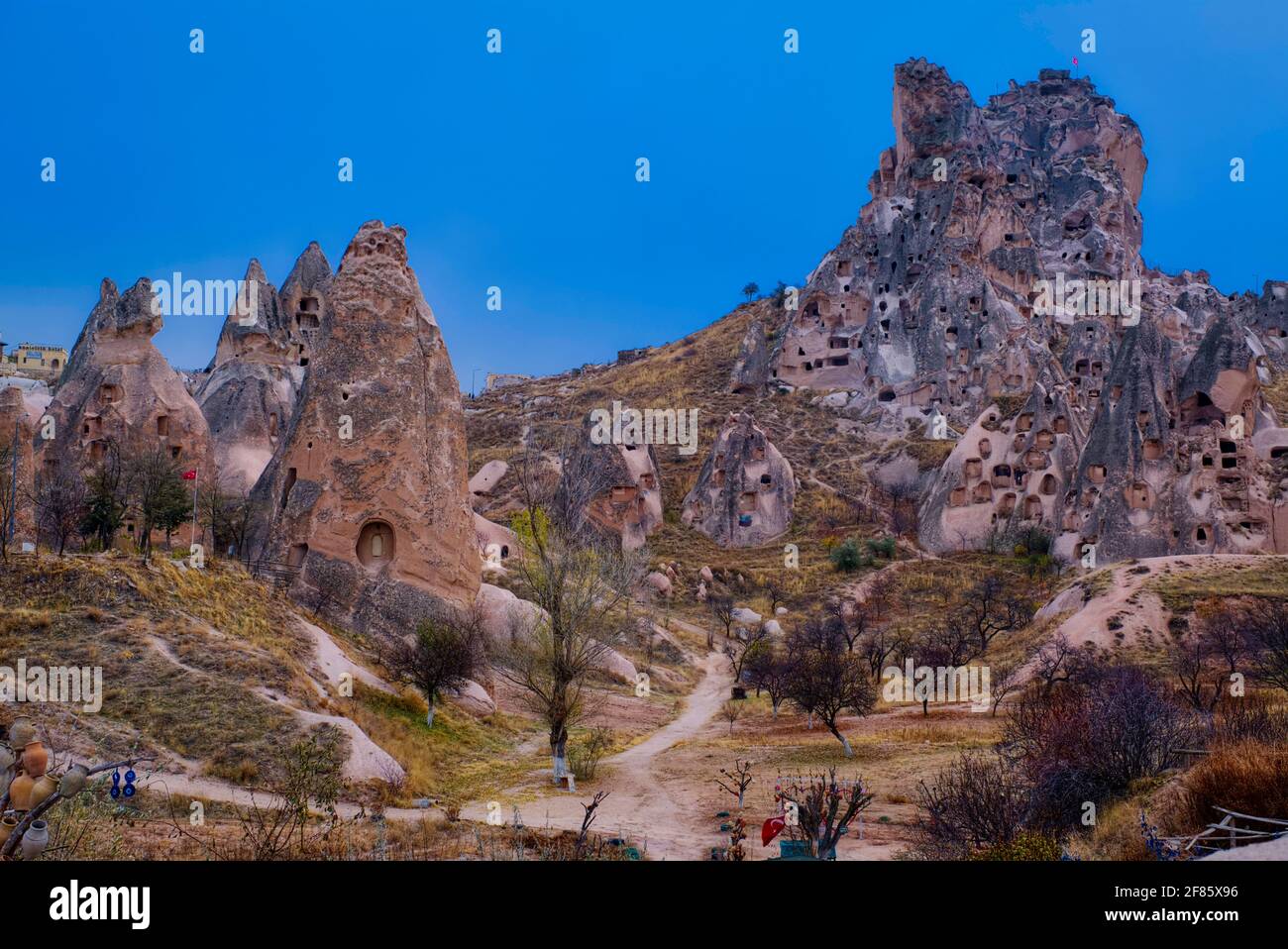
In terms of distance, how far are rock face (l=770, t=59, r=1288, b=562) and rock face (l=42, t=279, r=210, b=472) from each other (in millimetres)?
30733

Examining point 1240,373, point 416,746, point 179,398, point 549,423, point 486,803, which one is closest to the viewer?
point 486,803

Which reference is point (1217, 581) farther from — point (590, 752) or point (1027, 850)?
point (1027, 850)

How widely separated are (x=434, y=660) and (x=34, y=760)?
14809mm

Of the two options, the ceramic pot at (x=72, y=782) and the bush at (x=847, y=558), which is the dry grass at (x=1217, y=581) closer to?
the bush at (x=847, y=558)

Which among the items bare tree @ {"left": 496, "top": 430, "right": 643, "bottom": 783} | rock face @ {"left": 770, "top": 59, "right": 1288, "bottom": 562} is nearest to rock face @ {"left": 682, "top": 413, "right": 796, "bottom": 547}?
rock face @ {"left": 770, "top": 59, "right": 1288, "bottom": 562}

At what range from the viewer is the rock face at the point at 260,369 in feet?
131

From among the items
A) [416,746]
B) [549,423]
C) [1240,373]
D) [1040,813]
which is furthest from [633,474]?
[1040,813]

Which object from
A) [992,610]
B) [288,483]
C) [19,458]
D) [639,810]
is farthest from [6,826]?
[992,610]

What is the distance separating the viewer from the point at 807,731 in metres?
23.3

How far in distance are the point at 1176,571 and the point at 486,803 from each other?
2270cm

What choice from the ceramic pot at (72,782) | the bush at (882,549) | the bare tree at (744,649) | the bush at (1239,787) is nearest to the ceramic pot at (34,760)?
the ceramic pot at (72,782)

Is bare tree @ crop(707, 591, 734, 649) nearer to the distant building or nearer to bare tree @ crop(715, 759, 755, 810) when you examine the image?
bare tree @ crop(715, 759, 755, 810)

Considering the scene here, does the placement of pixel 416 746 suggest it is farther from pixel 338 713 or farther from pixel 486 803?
pixel 486 803
